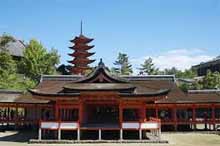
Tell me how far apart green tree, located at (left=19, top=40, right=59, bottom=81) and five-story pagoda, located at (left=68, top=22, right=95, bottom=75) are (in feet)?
32.0

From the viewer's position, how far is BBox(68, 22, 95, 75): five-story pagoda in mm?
67312

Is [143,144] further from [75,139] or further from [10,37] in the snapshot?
[10,37]

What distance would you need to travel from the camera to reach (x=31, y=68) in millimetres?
55969

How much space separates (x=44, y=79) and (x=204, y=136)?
17735 millimetres

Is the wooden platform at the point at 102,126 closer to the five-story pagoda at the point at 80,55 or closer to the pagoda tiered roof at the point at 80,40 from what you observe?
the five-story pagoda at the point at 80,55

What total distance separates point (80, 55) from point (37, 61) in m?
13.7

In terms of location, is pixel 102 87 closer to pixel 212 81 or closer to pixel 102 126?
pixel 102 126

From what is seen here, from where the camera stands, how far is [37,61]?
5609cm

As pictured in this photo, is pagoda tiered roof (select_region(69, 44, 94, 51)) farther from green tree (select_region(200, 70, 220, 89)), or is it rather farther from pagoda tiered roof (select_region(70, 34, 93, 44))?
green tree (select_region(200, 70, 220, 89))

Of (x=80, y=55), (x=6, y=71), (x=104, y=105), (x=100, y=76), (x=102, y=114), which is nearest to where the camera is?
(x=100, y=76)

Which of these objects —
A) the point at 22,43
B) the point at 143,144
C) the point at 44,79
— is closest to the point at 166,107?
the point at 143,144

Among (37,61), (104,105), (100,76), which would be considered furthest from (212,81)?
(100,76)

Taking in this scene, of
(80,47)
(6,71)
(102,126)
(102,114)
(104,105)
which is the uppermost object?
(80,47)

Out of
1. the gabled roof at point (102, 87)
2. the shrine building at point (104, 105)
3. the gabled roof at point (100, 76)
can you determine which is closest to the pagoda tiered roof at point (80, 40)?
the shrine building at point (104, 105)
